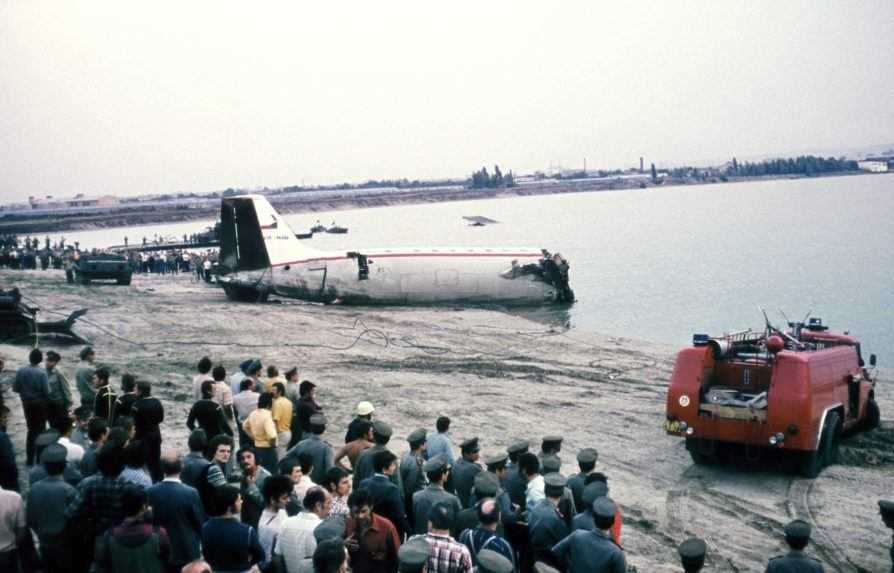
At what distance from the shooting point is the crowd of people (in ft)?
Answer: 20.8

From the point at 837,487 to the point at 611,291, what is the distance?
139 feet

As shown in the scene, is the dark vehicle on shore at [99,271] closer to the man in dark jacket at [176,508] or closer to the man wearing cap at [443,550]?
the man in dark jacket at [176,508]

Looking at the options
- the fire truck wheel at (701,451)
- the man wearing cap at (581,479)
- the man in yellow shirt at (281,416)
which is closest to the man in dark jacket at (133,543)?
the man wearing cap at (581,479)

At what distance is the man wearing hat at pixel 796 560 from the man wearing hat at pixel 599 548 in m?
1.24

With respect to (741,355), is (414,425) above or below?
below

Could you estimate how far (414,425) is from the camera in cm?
1697

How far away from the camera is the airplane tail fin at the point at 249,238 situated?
37.8 m

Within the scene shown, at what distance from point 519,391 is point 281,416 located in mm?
10280

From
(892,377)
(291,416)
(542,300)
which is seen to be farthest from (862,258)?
(291,416)

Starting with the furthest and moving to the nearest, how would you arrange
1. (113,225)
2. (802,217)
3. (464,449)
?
(113,225), (802,217), (464,449)

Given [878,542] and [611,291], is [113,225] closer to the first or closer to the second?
[611,291]

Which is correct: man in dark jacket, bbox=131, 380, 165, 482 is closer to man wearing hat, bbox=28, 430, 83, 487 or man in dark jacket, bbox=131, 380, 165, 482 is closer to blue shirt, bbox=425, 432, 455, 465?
man wearing hat, bbox=28, 430, 83, 487

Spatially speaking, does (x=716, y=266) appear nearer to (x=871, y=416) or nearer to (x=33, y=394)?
(x=871, y=416)

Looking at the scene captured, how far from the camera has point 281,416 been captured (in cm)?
1104
